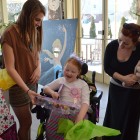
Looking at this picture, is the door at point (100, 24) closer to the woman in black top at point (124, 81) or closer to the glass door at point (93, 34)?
the glass door at point (93, 34)

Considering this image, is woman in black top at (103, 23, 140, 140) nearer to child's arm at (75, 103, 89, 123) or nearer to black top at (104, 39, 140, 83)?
black top at (104, 39, 140, 83)

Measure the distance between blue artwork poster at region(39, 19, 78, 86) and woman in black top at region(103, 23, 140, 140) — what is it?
5.61ft

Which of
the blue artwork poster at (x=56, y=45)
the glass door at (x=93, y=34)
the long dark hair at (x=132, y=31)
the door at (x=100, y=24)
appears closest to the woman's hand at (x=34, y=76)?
the long dark hair at (x=132, y=31)

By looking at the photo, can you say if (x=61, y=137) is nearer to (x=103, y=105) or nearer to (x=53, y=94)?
(x=53, y=94)

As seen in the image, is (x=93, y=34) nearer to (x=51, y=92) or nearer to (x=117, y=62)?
(x=117, y=62)

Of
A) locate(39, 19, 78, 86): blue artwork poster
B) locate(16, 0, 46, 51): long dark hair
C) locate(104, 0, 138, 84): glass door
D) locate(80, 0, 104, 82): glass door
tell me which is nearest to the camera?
locate(16, 0, 46, 51): long dark hair

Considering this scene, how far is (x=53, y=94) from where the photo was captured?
66.3 inches

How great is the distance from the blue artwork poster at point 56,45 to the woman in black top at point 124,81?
1710 mm

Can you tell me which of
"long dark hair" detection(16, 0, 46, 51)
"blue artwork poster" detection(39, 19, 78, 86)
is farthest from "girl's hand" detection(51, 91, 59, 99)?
"blue artwork poster" detection(39, 19, 78, 86)

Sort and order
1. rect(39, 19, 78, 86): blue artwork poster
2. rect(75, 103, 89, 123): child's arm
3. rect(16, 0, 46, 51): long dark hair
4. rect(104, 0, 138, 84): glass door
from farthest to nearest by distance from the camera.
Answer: rect(104, 0, 138, 84): glass door
rect(39, 19, 78, 86): blue artwork poster
rect(75, 103, 89, 123): child's arm
rect(16, 0, 46, 51): long dark hair

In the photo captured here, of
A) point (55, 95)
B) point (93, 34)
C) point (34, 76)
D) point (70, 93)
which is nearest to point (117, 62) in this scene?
point (70, 93)

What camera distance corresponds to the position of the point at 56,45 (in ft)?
12.5

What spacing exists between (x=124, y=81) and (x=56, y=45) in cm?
227

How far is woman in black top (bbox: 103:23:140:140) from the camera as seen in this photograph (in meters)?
1.65
